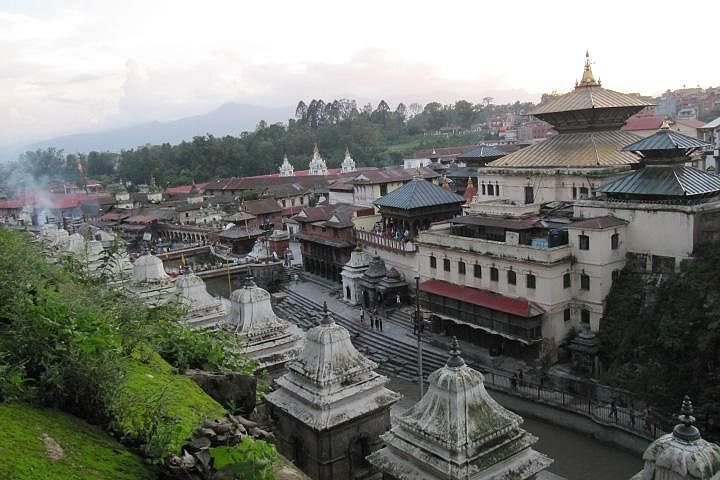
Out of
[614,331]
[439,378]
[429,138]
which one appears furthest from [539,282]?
[429,138]

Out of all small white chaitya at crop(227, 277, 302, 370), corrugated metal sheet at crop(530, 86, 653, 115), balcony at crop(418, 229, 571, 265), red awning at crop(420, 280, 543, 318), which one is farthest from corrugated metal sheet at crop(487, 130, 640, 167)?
small white chaitya at crop(227, 277, 302, 370)

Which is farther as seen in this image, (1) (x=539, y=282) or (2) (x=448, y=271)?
(2) (x=448, y=271)

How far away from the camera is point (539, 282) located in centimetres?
2884

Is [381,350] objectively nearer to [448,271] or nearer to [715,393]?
[448,271]

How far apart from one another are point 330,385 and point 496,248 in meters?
20.5

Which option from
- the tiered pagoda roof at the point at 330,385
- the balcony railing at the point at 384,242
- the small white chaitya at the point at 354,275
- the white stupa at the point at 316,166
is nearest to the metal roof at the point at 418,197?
the balcony railing at the point at 384,242

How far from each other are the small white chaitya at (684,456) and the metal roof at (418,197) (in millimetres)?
33531

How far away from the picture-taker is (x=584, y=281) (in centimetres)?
2894

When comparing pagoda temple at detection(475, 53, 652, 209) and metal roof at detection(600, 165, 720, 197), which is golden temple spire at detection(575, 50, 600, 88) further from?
metal roof at detection(600, 165, 720, 197)

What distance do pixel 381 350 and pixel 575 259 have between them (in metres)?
11.5

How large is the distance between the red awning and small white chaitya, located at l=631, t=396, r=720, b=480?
19.9m

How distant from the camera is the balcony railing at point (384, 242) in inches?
1555

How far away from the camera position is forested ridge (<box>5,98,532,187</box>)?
387 feet

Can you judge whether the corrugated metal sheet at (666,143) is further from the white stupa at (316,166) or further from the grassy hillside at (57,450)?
the white stupa at (316,166)
